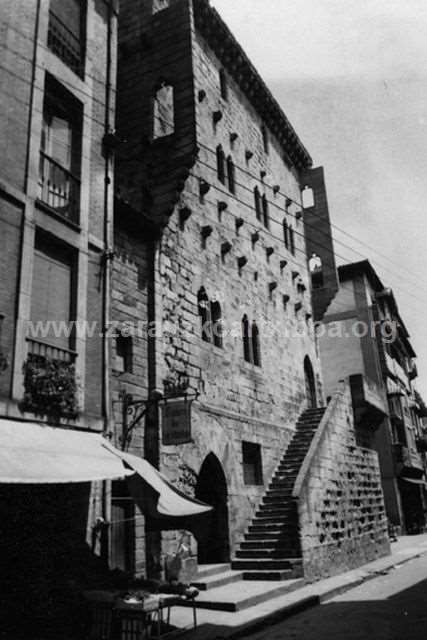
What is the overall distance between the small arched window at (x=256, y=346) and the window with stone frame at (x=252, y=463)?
2674mm

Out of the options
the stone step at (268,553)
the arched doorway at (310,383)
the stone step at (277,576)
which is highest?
the arched doorway at (310,383)

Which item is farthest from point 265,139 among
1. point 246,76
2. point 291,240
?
point 291,240

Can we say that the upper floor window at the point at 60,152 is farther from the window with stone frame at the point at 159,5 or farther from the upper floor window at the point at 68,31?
the window with stone frame at the point at 159,5

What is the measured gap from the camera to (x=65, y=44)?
1069 centimetres

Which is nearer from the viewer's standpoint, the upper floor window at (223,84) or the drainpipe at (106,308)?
the drainpipe at (106,308)

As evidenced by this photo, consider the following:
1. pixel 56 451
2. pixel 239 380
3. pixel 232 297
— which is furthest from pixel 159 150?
pixel 56 451

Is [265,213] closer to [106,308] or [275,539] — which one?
[106,308]

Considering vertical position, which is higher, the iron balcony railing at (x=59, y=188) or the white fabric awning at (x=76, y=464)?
the iron balcony railing at (x=59, y=188)

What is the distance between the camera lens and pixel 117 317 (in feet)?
35.1

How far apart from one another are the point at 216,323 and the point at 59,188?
20.2 feet

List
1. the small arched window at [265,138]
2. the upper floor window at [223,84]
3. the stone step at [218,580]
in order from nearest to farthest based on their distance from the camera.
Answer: the stone step at [218,580], the upper floor window at [223,84], the small arched window at [265,138]

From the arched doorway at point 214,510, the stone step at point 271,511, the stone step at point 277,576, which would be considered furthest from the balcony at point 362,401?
the stone step at point 277,576

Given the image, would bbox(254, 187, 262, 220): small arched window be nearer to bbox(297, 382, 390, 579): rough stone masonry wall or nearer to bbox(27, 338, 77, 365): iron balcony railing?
bbox(297, 382, 390, 579): rough stone masonry wall

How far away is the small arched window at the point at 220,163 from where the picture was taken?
16.8 m
